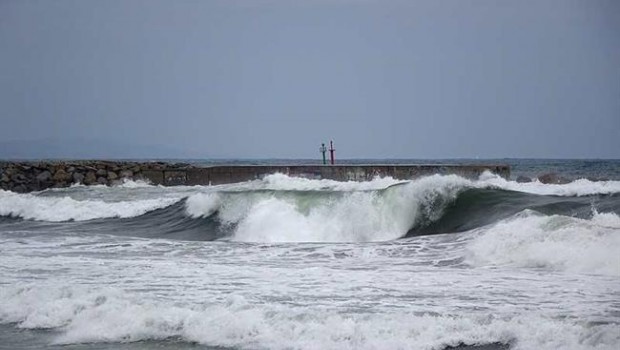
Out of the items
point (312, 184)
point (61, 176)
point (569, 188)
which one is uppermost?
point (61, 176)

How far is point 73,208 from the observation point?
904 inches

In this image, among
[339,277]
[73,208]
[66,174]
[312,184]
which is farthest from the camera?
[66,174]

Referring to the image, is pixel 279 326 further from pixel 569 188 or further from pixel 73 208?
pixel 73 208

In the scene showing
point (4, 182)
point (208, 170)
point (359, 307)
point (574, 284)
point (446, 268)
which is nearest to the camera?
point (359, 307)

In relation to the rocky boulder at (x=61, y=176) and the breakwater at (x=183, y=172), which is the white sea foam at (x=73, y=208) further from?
the rocky boulder at (x=61, y=176)

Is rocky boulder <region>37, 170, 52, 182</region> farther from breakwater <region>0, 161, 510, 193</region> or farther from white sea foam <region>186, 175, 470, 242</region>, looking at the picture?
white sea foam <region>186, 175, 470, 242</region>

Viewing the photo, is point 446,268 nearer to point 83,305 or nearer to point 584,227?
point 584,227

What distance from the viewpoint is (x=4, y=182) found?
33344 millimetres

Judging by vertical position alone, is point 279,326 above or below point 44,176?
below

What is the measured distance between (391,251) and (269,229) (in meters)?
5.22

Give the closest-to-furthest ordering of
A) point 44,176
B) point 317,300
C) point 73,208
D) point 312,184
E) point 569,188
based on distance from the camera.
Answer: point 317,300
point 569,188
point 73,208
point 312,184
point 44,176

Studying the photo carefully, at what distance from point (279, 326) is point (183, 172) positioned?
81.7ft

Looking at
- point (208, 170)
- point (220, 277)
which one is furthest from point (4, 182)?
point (220, 277)

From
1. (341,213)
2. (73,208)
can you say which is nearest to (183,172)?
(73,208)
